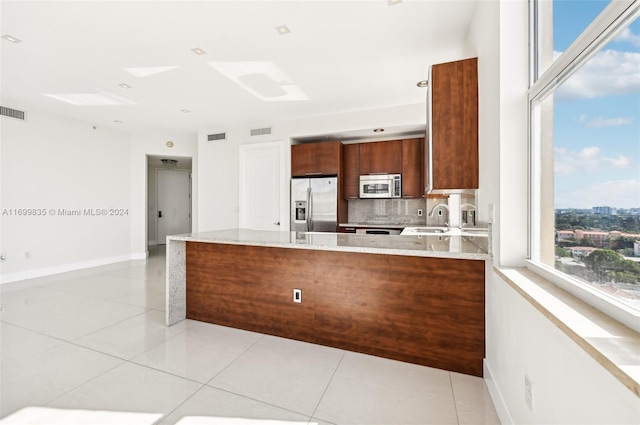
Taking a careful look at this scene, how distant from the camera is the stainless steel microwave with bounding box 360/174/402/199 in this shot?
180 inches

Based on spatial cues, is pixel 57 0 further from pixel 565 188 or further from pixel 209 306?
pixel 565 188

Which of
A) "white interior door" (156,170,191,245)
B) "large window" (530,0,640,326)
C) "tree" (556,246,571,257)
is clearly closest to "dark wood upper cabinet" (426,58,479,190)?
"large window" (530,0,640,326)

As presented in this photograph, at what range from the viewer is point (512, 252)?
4.95 feet

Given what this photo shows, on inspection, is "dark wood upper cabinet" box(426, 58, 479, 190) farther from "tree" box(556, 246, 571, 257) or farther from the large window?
"tree" box(556, 246, 571, 257)

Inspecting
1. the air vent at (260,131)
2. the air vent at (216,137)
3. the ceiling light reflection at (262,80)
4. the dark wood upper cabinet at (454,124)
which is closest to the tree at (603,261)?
the dark wood upper cabinet at (454,124)

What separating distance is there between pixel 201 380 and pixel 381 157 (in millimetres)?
3908

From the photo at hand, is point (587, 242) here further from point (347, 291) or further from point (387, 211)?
point (387, 211)

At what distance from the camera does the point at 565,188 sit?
1117mm

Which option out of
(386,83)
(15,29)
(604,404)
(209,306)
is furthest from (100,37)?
(604,404)

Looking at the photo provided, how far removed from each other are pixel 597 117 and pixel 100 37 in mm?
3590

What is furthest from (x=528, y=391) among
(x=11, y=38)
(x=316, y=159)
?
(x=11, y=38)

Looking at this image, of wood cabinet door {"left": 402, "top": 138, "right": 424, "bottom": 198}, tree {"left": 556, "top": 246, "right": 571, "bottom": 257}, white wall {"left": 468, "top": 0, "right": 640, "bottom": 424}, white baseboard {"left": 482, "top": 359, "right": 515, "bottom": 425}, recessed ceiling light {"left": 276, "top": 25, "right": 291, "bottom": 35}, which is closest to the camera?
white wall {"left": 468, "top": 0, "right": 640, "bottom": 424}

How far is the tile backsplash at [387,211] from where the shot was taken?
4.85m

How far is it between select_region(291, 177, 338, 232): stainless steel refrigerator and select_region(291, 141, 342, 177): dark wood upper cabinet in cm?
12
